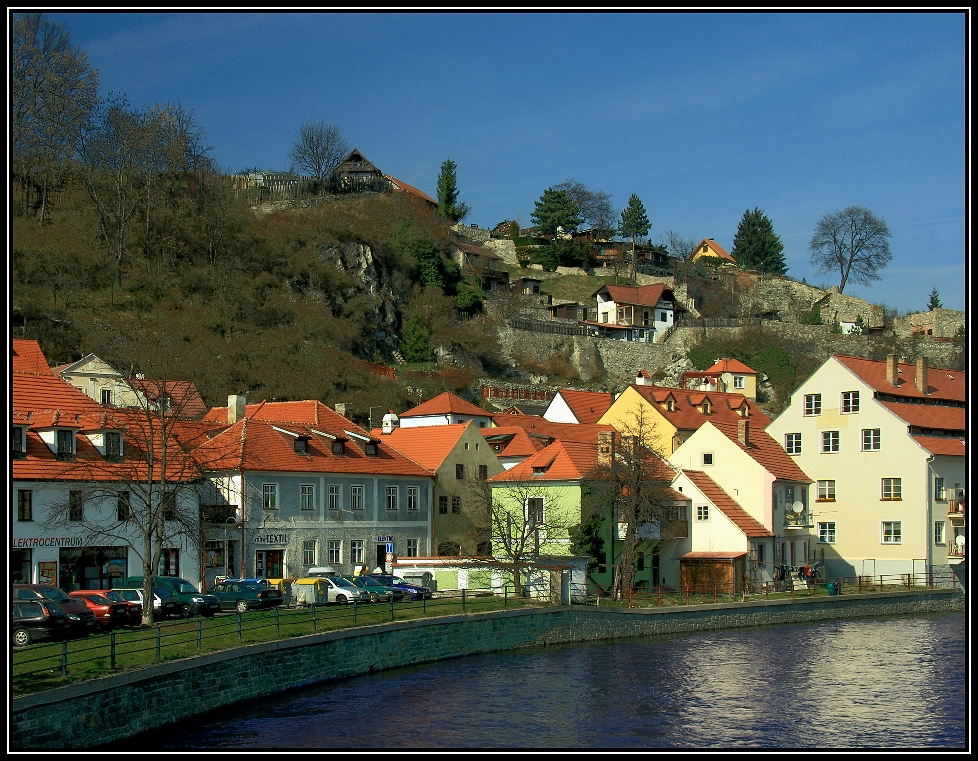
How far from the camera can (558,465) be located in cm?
5212

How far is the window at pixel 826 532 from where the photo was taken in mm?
59375

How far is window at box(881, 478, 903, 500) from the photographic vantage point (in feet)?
188

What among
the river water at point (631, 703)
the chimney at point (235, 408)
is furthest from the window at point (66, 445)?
the river water at point (631, 703)

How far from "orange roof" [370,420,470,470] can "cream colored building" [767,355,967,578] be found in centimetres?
1829

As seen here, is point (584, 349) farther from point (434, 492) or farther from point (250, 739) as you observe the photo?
point (250, 739)

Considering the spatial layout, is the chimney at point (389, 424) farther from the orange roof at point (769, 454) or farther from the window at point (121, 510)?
the window at point (121, 510)

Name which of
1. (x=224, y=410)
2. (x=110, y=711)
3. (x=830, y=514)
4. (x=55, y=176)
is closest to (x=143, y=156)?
(x=55, y=176)

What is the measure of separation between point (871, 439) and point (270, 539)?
102 ft

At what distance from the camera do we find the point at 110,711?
2252 cm

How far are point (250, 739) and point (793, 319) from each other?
338 feet

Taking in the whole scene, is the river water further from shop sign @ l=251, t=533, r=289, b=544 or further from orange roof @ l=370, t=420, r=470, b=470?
orange roof @ l=370, t=420, r=470, b=470

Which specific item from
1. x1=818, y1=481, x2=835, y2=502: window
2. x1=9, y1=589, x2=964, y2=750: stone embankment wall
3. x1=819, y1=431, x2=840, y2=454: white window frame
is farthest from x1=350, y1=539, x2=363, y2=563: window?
x1=819, y1=431, x2=840, y2=454: white window frame

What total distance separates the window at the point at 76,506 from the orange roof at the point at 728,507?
90.3ft

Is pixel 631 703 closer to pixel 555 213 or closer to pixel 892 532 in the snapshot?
pixel 892 532
